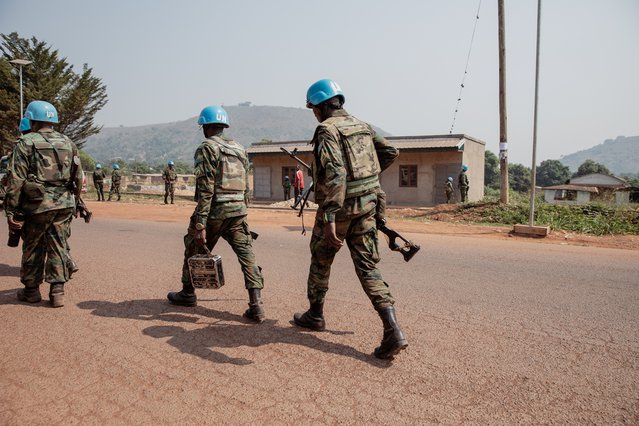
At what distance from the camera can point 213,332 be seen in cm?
360

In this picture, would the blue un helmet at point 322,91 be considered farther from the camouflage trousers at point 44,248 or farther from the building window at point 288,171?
the building window at point 288,171

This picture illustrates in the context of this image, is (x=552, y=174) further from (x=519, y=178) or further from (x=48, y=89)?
(x=48, y=89)

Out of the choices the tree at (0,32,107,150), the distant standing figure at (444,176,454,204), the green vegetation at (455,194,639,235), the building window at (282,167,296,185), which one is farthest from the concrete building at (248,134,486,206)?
the tree at (0,32,107,150)

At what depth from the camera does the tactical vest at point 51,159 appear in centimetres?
418

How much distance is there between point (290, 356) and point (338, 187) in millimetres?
1236

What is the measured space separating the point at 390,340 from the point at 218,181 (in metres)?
1.98

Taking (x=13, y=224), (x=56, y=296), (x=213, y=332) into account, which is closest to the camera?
(x=213, y=332)

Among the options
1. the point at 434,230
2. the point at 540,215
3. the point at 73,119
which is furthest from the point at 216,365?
the point at 73,119

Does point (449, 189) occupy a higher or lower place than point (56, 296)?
higher

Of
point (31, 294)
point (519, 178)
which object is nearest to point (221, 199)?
point (31, 294)

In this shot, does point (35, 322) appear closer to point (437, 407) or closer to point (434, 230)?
point (437, 407)

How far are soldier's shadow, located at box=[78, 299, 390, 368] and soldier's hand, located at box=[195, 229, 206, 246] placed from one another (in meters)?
0.71

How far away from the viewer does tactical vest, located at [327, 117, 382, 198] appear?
3.21 metres

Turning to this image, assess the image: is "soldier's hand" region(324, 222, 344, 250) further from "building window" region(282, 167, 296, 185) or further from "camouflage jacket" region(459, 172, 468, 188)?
"building window" region(282, 167, 296, 185)
